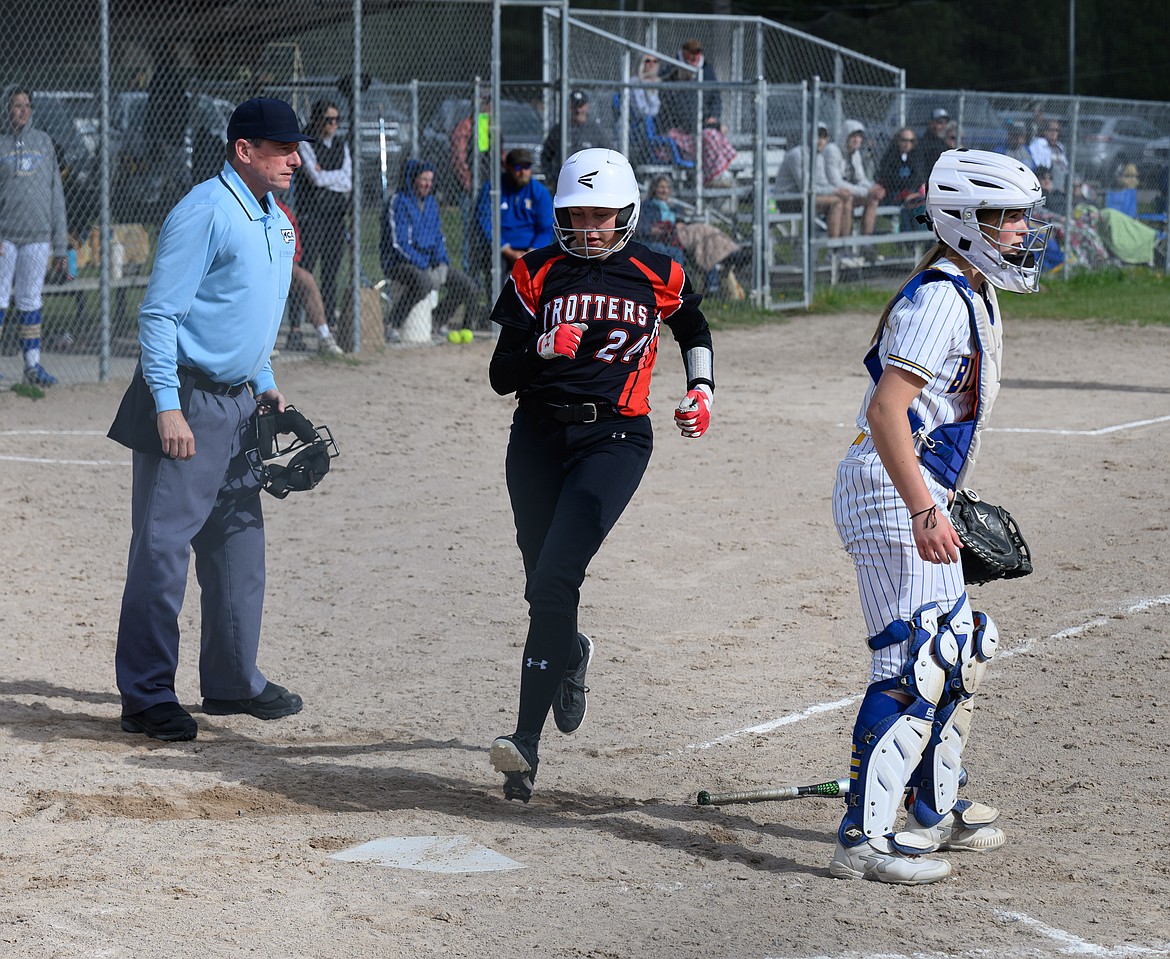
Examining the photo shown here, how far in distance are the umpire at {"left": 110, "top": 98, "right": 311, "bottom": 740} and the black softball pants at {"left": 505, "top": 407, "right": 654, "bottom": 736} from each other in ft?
3.43

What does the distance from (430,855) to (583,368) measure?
1.56 meters

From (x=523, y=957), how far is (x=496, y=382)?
76.5 inches

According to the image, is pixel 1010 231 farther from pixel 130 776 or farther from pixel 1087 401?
pixel 1087 401

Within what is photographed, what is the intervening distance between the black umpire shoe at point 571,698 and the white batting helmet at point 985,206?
1871 millimetres

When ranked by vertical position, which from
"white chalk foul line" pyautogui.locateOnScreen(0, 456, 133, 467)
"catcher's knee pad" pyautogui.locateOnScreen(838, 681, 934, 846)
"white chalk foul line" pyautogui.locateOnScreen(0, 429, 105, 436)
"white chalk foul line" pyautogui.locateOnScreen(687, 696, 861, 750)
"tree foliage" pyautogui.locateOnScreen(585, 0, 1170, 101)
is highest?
"tree foliage" pyautogui.locateOnScreen(585, 0, 1170, 101)

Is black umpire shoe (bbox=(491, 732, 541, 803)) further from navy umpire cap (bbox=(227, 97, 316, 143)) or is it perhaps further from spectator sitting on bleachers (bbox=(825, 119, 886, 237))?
spectator sitting on bleachers (bbox=(825, 119, 886, 237))

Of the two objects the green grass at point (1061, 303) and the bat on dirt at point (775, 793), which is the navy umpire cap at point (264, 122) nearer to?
the bat on dirt at point (775, 793)

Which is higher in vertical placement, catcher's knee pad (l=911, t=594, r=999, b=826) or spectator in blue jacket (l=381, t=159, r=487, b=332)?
spectator in blue jacket (l=381, t=159, r=487, b=332)

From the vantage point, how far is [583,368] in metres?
4.93

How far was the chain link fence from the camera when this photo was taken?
13.9m

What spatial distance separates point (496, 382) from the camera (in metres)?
4.97

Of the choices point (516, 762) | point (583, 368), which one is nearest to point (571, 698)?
point (516, 762)

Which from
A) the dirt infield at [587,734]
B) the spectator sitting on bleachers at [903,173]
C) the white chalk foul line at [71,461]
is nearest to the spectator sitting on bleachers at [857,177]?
the spectator sitting on bleachers at [903,173]

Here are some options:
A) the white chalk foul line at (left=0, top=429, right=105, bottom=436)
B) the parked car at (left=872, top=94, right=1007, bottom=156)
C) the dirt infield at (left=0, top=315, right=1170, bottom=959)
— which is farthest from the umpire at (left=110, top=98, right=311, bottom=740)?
the parked car at (left=872, top=94, right=1007, bottom=156)
